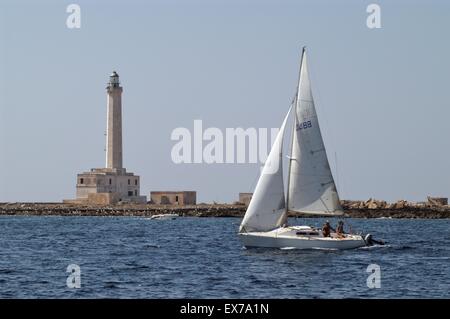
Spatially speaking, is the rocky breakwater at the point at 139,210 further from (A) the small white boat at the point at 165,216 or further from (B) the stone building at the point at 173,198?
(A) the small white boat at the point at 165,216

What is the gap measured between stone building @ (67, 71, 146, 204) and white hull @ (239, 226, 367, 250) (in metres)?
105

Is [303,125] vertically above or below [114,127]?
below

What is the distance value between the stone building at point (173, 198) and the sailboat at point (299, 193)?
117 m

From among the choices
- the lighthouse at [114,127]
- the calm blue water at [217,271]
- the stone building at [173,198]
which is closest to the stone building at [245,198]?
the stone building at [173,198]

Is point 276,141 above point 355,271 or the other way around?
above

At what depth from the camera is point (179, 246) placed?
242 ft

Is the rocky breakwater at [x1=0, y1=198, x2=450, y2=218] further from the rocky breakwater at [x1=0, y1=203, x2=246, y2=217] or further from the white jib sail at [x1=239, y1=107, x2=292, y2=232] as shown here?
the white jib sail at [x1=239, y1=107, x2=292, y2=232]

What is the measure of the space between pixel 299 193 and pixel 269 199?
2.66 m

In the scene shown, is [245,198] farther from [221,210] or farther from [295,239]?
[295,239]

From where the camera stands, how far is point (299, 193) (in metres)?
62.7

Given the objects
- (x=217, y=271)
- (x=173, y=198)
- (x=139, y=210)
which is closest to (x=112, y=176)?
(x=139, y=210)
